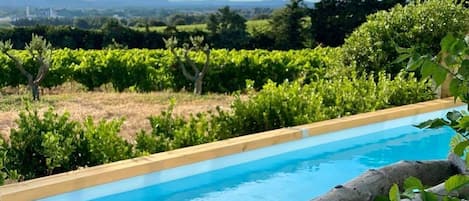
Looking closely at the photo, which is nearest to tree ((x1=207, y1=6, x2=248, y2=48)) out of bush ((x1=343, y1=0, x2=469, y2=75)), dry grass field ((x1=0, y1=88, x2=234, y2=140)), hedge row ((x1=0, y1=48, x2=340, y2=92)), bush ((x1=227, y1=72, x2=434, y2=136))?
hedge row ((x1=0, y1=48, x2=340, y2=92))

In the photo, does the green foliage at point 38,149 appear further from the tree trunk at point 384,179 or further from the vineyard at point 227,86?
the tree trunk at point 384,179

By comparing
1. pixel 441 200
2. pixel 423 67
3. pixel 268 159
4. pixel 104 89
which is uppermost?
pixel 423 67

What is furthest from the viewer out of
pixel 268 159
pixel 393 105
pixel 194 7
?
pixel 194 7

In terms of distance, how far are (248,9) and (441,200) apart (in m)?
24.4

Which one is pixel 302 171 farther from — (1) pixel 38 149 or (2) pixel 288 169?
(1) pixel 38 149

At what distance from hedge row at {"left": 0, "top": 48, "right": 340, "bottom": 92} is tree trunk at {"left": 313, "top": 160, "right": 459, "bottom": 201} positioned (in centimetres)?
833

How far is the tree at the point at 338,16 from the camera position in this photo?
20359mm

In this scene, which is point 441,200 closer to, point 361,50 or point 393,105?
point 393,105

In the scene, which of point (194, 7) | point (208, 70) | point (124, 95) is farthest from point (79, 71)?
point (194, 7)

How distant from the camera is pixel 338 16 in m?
20.8

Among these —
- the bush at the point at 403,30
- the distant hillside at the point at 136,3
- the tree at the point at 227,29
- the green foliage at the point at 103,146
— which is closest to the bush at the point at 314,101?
the bush at the point at 403,30

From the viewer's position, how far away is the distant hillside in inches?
780

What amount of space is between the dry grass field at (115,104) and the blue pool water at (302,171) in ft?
7.58

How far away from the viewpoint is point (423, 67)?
89 centimetres
